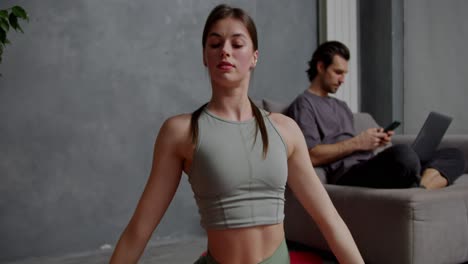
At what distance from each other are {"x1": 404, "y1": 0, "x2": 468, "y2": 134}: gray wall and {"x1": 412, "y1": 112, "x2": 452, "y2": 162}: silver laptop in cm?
108

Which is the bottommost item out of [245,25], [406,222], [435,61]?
[406,222]

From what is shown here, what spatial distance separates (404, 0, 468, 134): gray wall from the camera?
3242 mm

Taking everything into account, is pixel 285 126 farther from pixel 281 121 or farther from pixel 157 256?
pixel 157 256

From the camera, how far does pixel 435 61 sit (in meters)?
3.37

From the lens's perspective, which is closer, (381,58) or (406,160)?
(406,160)

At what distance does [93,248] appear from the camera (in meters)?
2.58

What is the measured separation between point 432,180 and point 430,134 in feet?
0.87

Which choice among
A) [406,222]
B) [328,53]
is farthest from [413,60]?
[406,222]

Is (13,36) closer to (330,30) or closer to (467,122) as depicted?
(330,30)

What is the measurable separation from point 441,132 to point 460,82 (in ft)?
3.70

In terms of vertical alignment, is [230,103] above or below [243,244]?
above

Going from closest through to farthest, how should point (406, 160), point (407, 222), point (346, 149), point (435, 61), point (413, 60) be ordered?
point (407, 222), point (406, 160), point (346, 149), point (435, 61), point (413, 60)

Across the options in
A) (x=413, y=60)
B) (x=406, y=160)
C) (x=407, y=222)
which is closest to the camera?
(x=407, y=222)

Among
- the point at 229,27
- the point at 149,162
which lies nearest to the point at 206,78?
the point at 149,162
